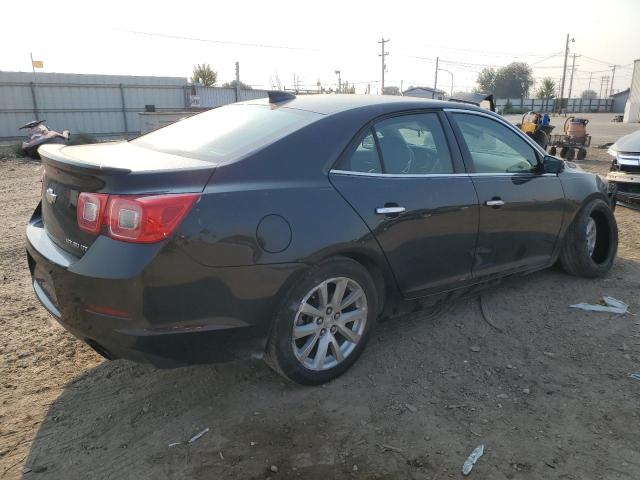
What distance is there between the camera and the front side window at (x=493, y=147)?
12.4ft

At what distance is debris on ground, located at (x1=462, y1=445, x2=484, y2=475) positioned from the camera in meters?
2.39

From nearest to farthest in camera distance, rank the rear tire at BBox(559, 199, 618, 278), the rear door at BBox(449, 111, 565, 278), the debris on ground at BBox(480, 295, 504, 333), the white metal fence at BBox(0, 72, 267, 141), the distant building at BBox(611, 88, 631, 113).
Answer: the rear door at BBox(449, 111, 565, 278)
the debris on ground at BBox(480, 295, 504, 333)
the rear tire at BBox(559, 199, 618, 278)
the white metal fence at BBox(0, 72, 267, 141)
the distant building at BBox(611, 88, 631, 113)

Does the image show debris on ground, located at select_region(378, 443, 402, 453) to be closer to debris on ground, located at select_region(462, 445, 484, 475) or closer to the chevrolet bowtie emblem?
debris on ground, located at select_region(462, 445, 484, 475)

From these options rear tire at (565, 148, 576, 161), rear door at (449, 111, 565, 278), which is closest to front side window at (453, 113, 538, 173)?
rear door at (449, 111, 565, 278)

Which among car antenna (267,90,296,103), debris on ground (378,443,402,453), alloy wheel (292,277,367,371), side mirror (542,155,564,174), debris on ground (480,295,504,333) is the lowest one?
debris on ground (378,443,402,453)

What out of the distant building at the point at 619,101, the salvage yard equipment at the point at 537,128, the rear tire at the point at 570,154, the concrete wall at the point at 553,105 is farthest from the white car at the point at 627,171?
the distant building at the point at 619,101

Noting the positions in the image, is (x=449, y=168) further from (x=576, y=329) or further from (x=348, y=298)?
(x=576, y=329)

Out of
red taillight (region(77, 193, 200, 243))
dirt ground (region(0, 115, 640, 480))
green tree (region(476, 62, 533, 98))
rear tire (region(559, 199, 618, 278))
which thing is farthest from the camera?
green tree (region(476, 62, 533, 98))

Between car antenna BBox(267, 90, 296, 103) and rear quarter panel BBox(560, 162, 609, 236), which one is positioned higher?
car antenna BBox(267, 90, 296, 103)

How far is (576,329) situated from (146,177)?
3.20m

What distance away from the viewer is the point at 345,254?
2.97 metres

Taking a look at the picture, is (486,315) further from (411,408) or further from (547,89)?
(547,89)

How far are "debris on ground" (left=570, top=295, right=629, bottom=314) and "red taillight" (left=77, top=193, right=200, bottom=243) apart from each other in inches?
132

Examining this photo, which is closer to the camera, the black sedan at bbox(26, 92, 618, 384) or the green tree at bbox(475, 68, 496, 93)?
the black sedan at bbox(26, 92, 618, 384)
